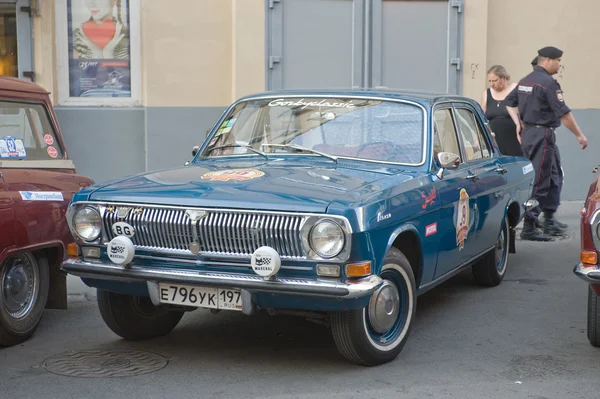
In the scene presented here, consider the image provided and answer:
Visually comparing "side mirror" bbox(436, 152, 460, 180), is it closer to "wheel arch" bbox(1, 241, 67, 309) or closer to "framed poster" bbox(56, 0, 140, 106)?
"wheel arch" bbox(1, 241, 67, 309)

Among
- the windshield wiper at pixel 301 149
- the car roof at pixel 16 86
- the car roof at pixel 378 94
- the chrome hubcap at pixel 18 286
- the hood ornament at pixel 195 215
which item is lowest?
the chrome hubcap at pixel 18 286

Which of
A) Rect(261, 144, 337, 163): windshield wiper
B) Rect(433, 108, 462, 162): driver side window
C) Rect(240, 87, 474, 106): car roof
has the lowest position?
Rect(261, 144, 337, 163): windshield wiper

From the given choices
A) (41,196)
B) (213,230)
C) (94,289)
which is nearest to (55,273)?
(41,196)

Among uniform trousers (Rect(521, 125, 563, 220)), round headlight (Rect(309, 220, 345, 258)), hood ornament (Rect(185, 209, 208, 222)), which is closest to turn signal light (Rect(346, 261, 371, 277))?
round headlight (Rect(309, 220, 345, 258))

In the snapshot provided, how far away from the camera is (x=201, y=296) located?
5.20 metres

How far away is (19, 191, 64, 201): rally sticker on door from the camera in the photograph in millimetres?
5912

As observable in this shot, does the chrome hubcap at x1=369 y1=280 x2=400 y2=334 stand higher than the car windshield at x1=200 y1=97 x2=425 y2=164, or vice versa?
the car windshield at x1=200 y1=97 x2=425 y2=164

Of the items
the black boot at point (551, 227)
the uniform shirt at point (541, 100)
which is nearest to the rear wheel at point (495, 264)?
the uniform shirt at point (541, 100)

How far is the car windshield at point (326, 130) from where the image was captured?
6.18 metres

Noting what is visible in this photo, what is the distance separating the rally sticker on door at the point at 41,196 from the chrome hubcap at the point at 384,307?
2.32 metres

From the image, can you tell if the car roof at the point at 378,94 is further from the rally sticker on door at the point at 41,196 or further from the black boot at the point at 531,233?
the black boot at the point at 531,233

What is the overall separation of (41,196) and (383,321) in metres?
2.41

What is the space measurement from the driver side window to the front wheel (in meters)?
1.08

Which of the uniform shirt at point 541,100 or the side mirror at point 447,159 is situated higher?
the uniform shirt at point 541,100
